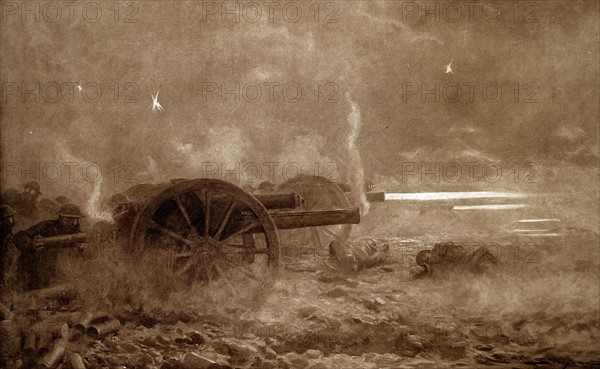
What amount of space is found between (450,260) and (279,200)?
1992 millimetres

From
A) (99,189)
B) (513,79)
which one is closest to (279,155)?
(99,189)

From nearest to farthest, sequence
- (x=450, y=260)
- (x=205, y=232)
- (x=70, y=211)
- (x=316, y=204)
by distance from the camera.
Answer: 1. (x=205, y=232)
2. (x=70, y=211)
3. (x=450, y=260)
4. (x=316, y=204)

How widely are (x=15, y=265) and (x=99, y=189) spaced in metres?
1.19

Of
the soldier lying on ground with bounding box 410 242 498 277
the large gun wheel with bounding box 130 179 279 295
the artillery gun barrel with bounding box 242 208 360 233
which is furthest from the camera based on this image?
the soldier lying on ground with bounding box 410 242 498 277

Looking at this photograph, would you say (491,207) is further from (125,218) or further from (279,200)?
(125,218)

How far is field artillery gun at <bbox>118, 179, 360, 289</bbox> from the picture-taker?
461cm

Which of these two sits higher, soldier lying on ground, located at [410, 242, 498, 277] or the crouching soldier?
the crouching soldier

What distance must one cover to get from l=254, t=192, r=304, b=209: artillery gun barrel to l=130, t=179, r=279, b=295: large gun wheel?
23 cm

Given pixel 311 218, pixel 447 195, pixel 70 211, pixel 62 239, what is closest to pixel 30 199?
pixel 70 211

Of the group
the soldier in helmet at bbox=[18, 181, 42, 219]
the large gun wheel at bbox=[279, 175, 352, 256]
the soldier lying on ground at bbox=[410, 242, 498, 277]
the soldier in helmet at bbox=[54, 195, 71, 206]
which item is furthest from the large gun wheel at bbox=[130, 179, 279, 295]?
the soldier lying on ground at bbox=[410, 242, 498, 277]

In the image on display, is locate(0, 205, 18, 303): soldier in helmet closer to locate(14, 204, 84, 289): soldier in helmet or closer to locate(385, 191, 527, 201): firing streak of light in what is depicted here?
locate(14, 204, 84, 289): soldier in helmet

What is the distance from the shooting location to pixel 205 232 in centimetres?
461

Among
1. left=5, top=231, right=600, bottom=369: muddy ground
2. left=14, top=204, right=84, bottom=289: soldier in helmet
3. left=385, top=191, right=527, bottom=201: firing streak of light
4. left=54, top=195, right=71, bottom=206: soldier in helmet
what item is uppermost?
left=54, top=195, right=71, bottom=206: soldier in helmet

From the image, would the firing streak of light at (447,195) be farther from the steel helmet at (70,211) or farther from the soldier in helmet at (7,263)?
the soldier in helmet at (7,263)
